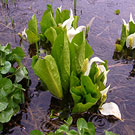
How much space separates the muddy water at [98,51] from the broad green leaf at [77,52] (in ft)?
0.95

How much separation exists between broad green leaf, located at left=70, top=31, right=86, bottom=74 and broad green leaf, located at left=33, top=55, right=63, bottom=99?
0.43 feet

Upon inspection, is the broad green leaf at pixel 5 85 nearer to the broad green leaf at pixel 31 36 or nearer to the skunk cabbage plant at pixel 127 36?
the broad green leaf at pixel 31 36

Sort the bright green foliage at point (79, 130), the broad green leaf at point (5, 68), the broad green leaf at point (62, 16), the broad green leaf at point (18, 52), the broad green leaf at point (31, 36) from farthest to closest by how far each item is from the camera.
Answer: the broad green leaf at point (62, 16) → the broad green leaf at point (31, 36) → the broad green leaf at point (18, 52) → the broad green leaf at point (5, 68) → the bright green foliage at point (79, 130)

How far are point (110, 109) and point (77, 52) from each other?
389 mm

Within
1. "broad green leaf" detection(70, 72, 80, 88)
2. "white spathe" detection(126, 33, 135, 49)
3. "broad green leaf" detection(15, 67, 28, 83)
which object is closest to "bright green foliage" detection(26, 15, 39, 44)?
"broad green leaf" detection(15, 67, 28, 83)

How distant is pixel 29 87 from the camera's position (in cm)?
160

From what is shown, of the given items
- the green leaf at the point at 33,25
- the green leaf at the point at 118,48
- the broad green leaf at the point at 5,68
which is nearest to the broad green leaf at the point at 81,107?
the broad green leaf at the point at 5,68

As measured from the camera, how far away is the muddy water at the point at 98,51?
4.44 feet

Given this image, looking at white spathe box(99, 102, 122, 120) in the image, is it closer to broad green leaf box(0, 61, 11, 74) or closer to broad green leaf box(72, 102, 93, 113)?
broad green leaf box(72, 102, 93, 113)

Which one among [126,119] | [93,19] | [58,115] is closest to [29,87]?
[58,115]

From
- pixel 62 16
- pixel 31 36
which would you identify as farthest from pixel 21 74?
pixel 62 16

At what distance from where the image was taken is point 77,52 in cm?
135

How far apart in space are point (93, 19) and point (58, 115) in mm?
1304

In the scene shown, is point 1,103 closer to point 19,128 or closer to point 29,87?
point 19,128
